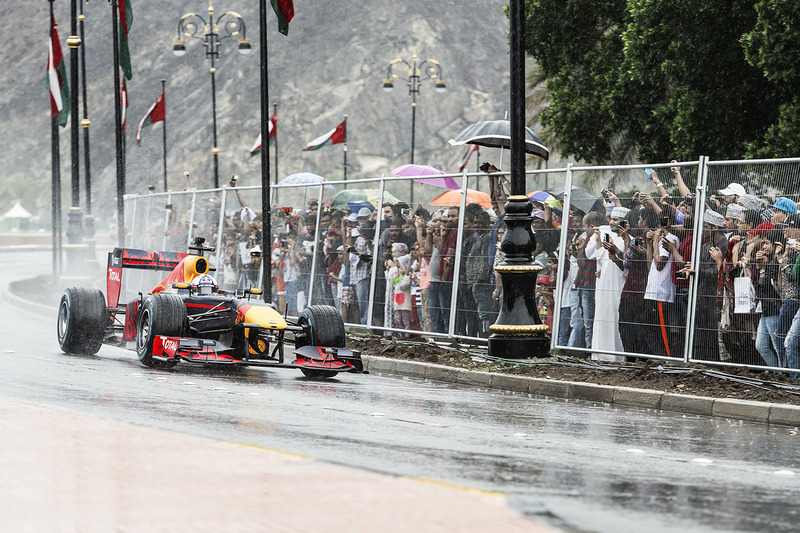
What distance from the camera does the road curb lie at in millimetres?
10445

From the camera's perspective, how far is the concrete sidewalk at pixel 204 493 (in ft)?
15.9

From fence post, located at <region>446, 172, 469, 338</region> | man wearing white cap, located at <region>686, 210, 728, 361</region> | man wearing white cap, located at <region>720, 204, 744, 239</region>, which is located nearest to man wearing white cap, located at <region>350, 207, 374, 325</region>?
fence post, located at <region>446, 172, 469, 338</region>

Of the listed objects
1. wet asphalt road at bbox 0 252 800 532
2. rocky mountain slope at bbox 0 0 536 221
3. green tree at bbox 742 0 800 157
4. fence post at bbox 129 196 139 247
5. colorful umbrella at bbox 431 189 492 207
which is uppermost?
rocky mountain slope at bbox 0 0 536 221

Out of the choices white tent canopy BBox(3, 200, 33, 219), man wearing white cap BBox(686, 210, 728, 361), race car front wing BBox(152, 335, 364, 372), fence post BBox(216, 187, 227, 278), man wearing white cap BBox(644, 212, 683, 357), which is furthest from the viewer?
white tent canopy BBox(3, 200, 33, 219)

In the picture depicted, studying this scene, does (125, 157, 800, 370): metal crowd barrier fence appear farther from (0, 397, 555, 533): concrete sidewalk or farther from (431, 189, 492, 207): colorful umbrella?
(0, 397, 555, 533): concrete sidewalk

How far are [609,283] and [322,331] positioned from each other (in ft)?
11.1

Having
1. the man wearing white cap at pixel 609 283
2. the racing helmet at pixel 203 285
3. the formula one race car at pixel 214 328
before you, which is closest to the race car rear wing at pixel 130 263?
the formula one race car at pixel 214 328

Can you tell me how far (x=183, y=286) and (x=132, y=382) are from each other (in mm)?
2346

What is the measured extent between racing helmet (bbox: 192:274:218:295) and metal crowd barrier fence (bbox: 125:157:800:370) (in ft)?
10.9

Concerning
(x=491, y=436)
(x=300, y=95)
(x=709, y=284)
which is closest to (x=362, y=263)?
(x=709, y=284)

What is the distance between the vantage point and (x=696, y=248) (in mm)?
12227

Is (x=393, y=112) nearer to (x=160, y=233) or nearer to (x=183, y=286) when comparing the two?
(x=160, y=233)

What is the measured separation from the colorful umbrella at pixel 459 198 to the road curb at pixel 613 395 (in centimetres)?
241

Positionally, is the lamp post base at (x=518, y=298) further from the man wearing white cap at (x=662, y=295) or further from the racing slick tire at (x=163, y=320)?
the racing slick tire at (x=163, y=320)
